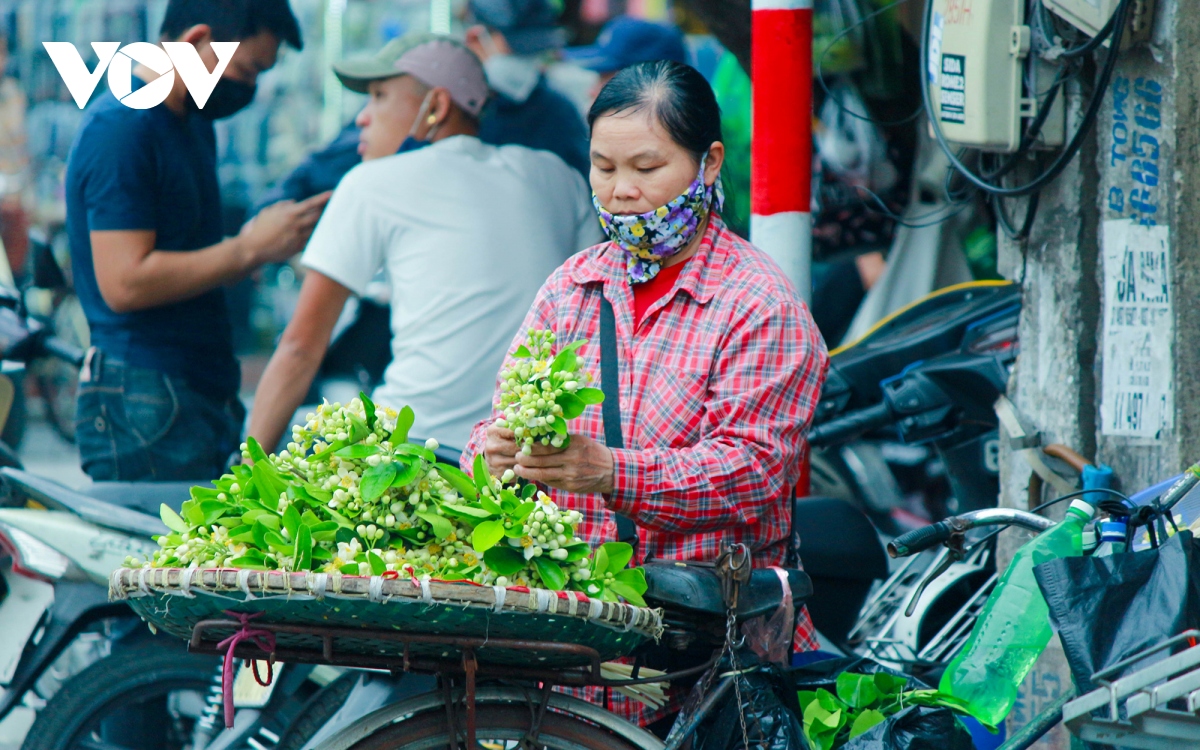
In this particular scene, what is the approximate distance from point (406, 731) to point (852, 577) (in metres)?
1.37

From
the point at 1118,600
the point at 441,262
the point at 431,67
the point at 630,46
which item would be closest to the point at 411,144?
the point at 431,67

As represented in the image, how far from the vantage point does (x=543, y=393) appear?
2010mm

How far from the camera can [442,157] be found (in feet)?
13.2

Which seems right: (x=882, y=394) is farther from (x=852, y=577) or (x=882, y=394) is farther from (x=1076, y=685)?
(x=1076, y=685)

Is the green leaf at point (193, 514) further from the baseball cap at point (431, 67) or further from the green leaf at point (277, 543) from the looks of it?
the baseball cap at point (431, 67)

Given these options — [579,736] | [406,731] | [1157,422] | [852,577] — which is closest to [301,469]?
[406,731]

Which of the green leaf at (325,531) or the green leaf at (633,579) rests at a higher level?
the green leaf at (325,531)

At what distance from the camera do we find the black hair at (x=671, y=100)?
234 centimetres

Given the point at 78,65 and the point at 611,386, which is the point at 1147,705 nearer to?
the point at 611,386

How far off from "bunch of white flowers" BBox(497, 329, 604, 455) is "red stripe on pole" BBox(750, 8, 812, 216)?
4.77 ft

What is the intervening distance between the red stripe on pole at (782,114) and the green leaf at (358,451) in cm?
164

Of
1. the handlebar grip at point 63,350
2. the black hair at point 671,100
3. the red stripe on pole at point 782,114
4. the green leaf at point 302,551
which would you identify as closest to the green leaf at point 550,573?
the green leaf at point 302,551

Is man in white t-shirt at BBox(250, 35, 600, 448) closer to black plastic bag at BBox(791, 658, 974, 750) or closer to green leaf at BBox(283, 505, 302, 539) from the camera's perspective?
green leaf at BBox(283, 505, 302, 539)

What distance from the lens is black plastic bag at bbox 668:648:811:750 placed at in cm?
211
